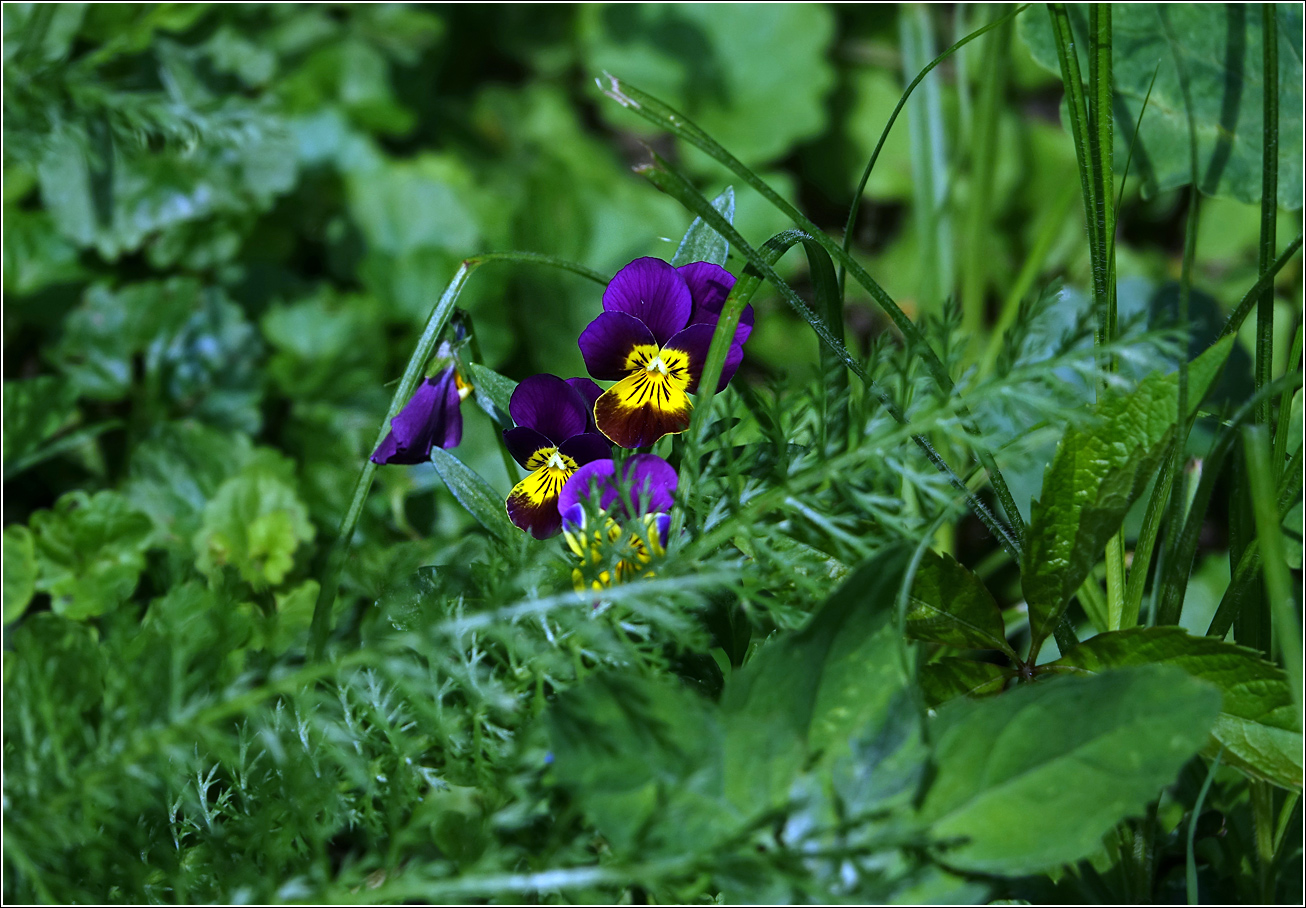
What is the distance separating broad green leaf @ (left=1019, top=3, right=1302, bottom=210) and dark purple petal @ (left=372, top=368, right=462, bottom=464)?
1050 millimetres

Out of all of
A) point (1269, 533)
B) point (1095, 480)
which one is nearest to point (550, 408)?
point (1095, 480)

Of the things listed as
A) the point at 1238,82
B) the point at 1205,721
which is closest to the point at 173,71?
the point at 1238,82

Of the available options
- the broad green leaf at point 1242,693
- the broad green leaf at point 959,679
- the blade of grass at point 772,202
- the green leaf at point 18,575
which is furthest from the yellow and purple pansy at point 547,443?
the green leaf at point 18,575

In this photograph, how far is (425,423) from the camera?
3.36ft

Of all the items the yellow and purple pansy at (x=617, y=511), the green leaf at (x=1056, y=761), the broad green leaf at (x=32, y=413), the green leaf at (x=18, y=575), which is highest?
the yellow and purple pansy at (x=617, y=511)

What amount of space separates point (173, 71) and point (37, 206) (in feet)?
1.40

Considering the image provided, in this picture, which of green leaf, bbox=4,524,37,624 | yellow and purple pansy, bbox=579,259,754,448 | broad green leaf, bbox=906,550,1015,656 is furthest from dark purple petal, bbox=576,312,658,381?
green leaf, bbox=4,524,37,624

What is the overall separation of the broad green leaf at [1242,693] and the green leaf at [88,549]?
131 centimetres

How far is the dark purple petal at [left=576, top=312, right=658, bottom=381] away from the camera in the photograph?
1007 mm

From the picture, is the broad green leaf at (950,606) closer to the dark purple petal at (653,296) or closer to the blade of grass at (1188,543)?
the blade of grass at (1188,543)

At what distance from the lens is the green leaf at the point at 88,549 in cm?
144

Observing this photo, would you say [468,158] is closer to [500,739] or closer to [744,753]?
[500,739]

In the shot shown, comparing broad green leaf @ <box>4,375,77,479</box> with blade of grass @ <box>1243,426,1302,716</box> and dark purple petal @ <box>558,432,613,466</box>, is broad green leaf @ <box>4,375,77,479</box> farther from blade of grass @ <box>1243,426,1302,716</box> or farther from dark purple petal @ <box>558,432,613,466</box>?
blade of grass @ <box>1243,426,1302,716</box>

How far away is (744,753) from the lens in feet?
2.36
